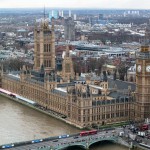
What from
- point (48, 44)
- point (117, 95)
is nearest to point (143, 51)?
point (117, 95)

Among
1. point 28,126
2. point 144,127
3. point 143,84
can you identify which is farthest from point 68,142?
point 143,84

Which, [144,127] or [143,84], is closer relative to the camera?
[144,127]

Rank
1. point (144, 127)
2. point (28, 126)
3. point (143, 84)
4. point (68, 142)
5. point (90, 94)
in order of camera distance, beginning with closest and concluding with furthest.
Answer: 1. point (68, 142)
2. point (144, 127)
3. point (90, 94)
4. point (143, 84)
5. point (28, 126)

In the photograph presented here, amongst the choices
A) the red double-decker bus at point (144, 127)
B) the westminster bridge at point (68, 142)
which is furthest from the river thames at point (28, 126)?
the red double-decker bus at point (144, 127)

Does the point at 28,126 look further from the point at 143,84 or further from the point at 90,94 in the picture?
Answer: the point at 143,84

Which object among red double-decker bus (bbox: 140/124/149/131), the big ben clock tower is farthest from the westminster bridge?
the big ben clock tower

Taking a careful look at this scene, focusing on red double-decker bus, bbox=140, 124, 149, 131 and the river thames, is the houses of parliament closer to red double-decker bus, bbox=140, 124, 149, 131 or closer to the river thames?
the river thames

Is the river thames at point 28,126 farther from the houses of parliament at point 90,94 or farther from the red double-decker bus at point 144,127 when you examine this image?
the red double-decker bus at point 144,127

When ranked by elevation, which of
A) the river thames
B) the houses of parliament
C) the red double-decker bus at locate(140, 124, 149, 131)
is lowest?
the river thames

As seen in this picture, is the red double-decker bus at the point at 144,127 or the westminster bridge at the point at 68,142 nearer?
the westminster bridge at the point at 68,142
